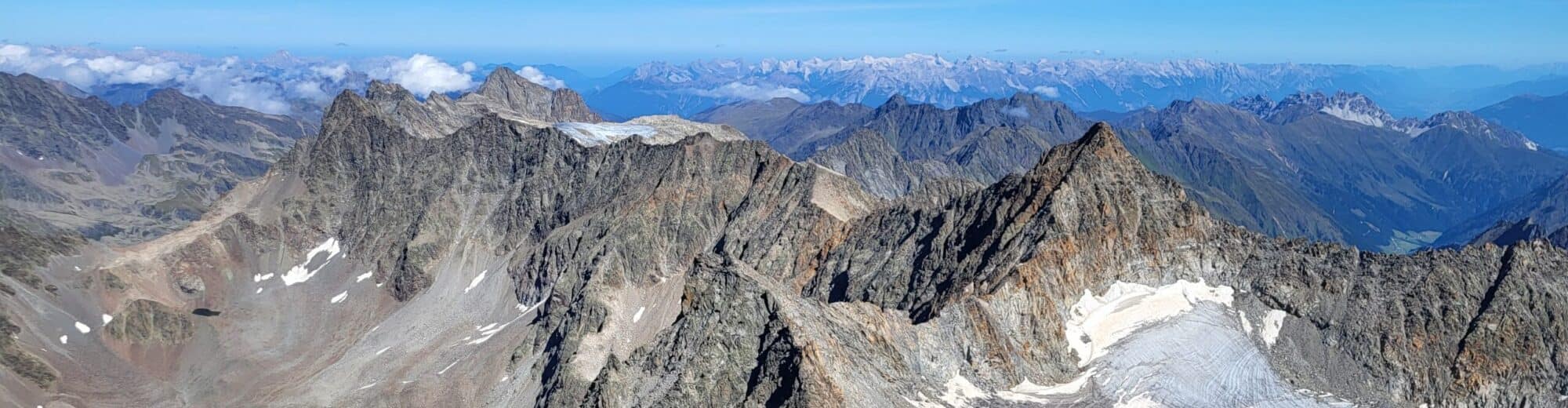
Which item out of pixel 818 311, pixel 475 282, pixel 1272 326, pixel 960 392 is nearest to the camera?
pixel 960 392

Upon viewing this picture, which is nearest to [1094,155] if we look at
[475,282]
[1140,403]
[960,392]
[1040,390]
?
[1140,403]

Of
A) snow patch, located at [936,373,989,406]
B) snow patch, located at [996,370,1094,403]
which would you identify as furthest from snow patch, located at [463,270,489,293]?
snow patch, located at [996,370,1094,403]

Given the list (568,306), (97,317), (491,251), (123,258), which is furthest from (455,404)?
(123,258)

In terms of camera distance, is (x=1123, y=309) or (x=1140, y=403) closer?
(x=1140, y=403)

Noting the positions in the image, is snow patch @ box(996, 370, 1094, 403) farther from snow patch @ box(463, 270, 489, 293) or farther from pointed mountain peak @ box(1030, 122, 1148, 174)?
snow patch @ box(463, 270, 489, 293)

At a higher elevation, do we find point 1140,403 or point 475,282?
point 1140,403

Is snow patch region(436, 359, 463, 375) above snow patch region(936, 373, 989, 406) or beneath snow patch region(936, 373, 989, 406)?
beneath

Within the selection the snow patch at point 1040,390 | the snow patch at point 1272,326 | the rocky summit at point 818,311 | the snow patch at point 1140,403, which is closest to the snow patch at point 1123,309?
the rocky summit at point 818,311

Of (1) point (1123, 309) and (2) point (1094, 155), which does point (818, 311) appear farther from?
(2) point (1094, 155)
